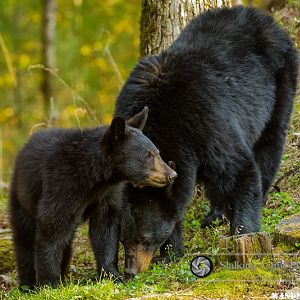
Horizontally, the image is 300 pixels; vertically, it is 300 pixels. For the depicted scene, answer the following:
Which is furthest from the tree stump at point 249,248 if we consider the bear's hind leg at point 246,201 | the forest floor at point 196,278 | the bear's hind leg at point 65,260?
the bear's hind leg at point 65,260

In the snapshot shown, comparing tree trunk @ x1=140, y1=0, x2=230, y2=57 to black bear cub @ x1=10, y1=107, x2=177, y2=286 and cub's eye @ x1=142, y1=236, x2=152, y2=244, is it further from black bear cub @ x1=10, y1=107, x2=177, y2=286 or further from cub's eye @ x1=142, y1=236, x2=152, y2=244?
cub's eye @ x1=142, y1=236, x2=152, y2=244

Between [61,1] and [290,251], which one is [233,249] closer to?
[290,251]

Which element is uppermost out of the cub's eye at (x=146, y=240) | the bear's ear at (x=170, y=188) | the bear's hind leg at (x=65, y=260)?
the bear's ear at (x=170, y=188)

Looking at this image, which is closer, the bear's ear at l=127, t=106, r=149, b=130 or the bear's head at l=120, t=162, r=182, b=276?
the bear's ear at l=127, t=106, r=149, b=130

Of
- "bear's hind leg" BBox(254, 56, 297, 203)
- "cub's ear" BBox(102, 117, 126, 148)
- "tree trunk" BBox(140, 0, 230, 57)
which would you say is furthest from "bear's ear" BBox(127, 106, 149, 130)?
"tree trunk" BBox(140, 0, 230, 57)

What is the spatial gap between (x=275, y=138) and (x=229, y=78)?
3.61 feet

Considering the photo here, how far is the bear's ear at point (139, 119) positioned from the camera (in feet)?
18.5

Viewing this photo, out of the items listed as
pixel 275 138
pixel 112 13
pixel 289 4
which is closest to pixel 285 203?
pixel 275 138

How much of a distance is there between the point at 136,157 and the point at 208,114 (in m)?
0.92

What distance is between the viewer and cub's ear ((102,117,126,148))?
5422 millimetres

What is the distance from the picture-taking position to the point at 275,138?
7.34 m

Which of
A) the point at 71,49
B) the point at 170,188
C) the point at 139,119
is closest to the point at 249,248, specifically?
the point at 170,188

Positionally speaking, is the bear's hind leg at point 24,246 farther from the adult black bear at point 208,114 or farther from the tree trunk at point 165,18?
the tree trunk at point 165,18

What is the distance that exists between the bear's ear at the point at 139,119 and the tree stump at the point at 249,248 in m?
1.23
